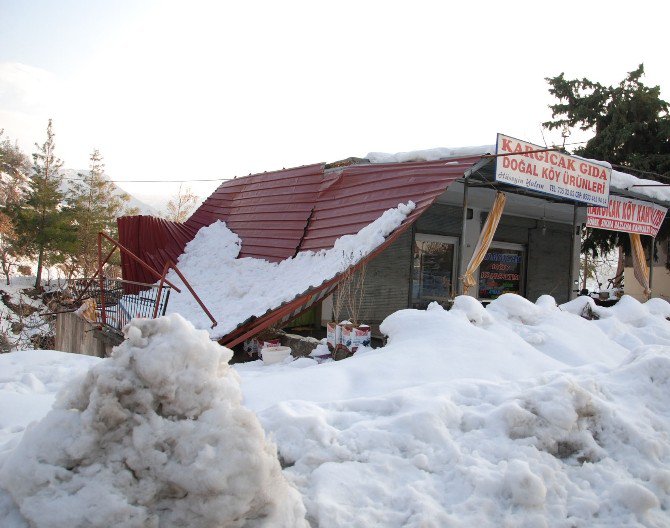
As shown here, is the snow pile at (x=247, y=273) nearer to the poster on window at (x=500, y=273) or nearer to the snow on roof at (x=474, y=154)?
the snow on roof at (x=474, y=154)

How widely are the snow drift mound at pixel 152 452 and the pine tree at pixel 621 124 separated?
77.2ft

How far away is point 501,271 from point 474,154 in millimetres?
5754

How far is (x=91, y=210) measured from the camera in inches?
1419

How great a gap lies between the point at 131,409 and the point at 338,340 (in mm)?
4993

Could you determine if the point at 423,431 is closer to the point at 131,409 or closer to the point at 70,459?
the point at 131,409

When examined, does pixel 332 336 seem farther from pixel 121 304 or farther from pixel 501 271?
pixel 501 271

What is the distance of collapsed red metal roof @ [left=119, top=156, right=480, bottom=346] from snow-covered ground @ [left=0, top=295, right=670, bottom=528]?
11.4ft

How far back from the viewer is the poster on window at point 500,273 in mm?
13883

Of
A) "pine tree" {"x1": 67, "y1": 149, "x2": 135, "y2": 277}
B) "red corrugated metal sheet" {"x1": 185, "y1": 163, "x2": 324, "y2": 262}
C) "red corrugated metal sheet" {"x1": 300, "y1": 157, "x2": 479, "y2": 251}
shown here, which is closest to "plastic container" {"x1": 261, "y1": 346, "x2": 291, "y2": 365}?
"red corrugated metal sheet" {"x1": 300, "y1": 157, "x2": 479, "y2": 251}

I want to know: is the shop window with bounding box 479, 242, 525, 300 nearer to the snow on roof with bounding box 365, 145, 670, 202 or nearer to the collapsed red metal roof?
the snow on roof with bounding box 365, 145, 670, 202

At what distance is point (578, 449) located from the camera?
328 centimetres

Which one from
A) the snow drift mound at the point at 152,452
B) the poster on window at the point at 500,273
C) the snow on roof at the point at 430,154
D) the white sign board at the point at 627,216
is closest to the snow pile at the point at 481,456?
the snow drift mound at the point at 152,452

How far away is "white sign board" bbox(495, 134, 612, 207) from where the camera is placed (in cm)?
896

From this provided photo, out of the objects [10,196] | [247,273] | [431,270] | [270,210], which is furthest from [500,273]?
[10,196]
